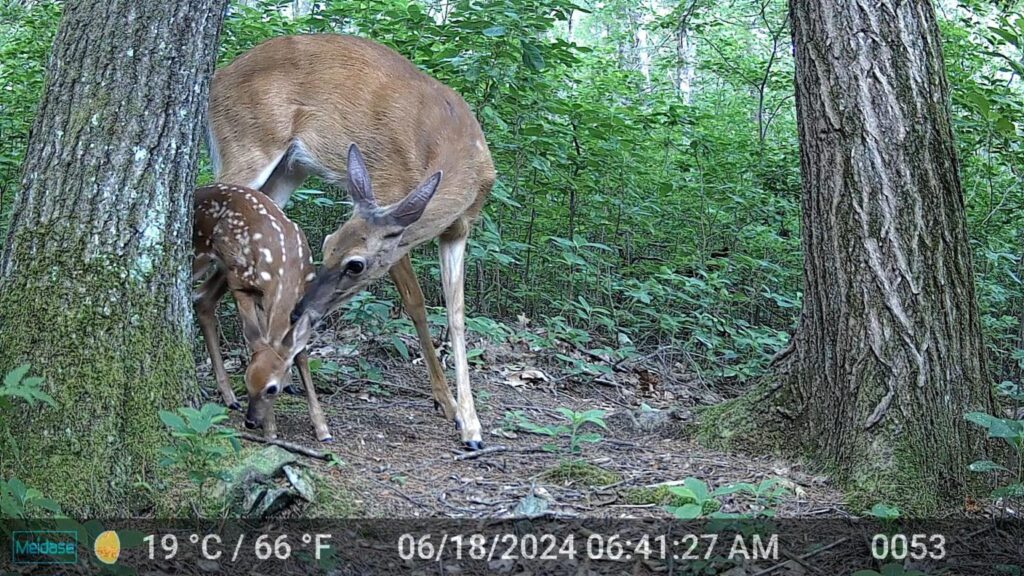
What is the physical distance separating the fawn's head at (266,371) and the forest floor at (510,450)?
26cm

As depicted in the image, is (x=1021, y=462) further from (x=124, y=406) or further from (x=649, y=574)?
(x=124, y=406)

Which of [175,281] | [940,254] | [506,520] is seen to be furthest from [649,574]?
[175,281]

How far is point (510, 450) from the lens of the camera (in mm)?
4730

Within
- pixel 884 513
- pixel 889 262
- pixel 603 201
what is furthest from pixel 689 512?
pixel 603 201

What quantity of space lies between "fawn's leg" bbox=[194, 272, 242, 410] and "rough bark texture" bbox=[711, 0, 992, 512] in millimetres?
2910

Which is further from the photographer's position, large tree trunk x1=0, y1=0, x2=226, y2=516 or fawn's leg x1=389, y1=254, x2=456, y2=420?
fawn's leg x1=389, y1=254, x2=456, y2=420

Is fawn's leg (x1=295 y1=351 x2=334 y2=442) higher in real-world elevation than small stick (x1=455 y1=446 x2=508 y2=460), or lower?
higher

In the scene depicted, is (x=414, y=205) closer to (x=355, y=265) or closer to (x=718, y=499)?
(x=355, y=265)

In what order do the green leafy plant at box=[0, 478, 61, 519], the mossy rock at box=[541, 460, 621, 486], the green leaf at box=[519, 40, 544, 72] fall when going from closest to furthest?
the green leafy plant at box=[0, 478, 61, 519]
the mossy rock at box=[541, 460, 621, 486]
the green leaf at box=[519, 40, 544, 72]

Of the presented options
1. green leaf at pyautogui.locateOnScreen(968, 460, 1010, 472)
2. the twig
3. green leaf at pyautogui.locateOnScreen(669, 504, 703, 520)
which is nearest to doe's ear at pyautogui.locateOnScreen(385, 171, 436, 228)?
green leaf at pyautogui.locateOnScreen(669, 504, 703, 520)

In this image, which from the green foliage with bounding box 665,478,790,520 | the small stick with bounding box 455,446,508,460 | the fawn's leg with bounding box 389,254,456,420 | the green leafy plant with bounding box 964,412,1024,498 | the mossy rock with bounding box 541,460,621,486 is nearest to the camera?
the green foliage with bounding box 665,478,790,520

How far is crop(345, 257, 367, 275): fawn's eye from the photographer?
16.0 ft

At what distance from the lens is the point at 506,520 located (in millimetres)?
3570

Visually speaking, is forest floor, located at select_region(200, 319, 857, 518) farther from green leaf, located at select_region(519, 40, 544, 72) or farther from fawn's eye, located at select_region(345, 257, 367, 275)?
green leaf, located at select_region(519, 40, 544, 72)
